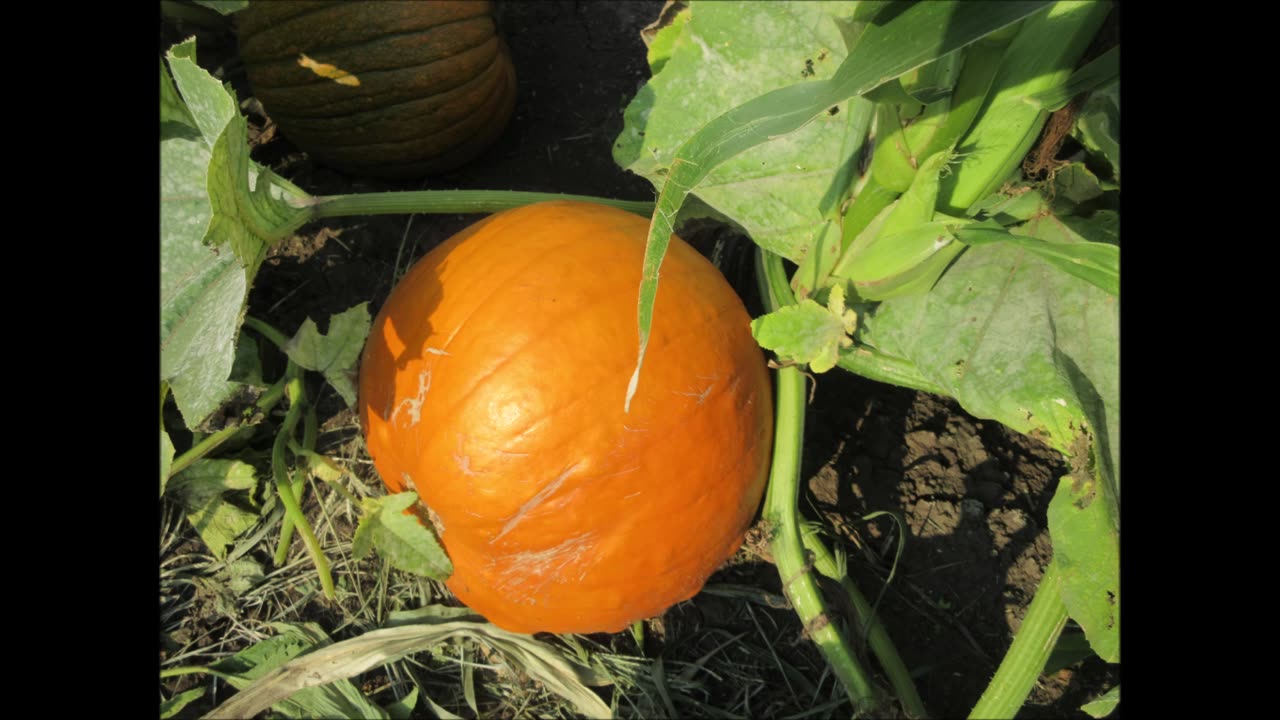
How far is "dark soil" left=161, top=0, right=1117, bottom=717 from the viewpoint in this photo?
1881 mm

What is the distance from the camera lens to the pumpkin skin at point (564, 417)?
1411 millimetres

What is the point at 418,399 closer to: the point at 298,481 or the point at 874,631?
the point at 298,481

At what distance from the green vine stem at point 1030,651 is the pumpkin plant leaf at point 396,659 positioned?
30.7 inches

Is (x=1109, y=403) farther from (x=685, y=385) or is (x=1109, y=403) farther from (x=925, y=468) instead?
(x=685, y=385)

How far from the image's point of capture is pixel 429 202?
5.82ft

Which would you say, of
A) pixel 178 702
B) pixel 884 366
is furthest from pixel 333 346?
pixel 884 366

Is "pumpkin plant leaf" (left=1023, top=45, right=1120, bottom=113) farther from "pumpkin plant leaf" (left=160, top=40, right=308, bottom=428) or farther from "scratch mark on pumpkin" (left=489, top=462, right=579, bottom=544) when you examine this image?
"pumpkin plant leaf" (left=160, top=40, right=308, bottom=428)

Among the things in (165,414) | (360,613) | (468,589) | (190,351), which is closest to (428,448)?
(468,589)

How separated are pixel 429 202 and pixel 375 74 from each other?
46cm

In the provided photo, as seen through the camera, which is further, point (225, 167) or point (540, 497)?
point (540, 497)

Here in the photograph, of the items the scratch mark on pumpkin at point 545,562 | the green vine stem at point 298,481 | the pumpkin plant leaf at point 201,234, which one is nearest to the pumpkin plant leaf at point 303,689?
the green vine stem at point 298,481

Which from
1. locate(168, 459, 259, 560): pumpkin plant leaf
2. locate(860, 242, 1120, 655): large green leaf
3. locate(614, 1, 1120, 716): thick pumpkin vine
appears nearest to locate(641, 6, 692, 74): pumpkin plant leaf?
locate(614, 1, 1120, 716): thick pumpkin vine

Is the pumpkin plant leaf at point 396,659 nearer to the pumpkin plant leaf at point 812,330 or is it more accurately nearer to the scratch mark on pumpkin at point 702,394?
the scratch mark on pumpkin at point 702,394

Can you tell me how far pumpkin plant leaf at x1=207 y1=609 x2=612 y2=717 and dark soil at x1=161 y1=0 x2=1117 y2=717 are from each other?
0.20 metres
